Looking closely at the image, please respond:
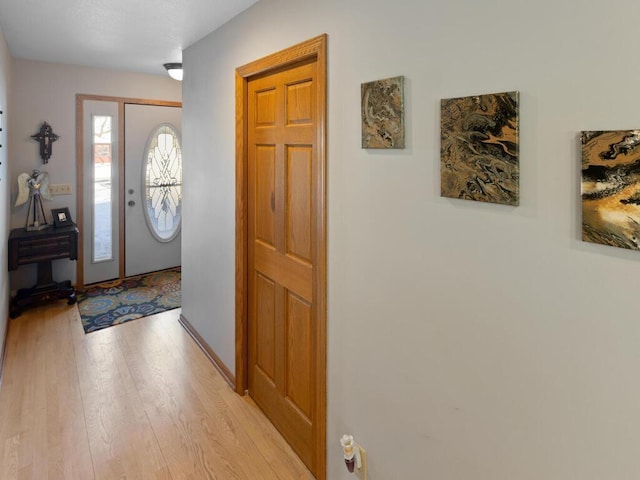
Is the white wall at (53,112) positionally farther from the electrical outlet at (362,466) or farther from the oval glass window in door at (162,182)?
the electrical outlet at (362,466)

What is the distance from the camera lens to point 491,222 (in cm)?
110

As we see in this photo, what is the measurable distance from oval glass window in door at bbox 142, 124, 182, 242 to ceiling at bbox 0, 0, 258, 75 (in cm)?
113

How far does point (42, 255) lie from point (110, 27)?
227 cm

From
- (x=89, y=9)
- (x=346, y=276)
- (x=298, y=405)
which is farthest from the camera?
(x=89, y=9)

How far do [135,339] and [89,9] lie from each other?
7.81ft

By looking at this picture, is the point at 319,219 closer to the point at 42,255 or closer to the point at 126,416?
the point at 126,416

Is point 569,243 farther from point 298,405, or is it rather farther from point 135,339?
point 135,339

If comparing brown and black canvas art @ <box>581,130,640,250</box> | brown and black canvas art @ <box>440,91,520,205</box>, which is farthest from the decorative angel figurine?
brown and black canvas art @ <box>581,130,640,250</box>

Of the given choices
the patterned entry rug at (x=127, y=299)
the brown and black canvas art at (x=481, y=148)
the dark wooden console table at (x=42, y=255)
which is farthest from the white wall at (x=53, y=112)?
the brown and black canvas art at (x=481, y=148)

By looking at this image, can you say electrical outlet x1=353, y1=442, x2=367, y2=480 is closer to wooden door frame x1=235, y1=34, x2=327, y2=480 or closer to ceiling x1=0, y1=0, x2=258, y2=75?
wooden door frame x1=235, y1=34, x2=327, y2=480

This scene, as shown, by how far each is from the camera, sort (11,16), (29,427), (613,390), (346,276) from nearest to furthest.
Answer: (613,390), (346,276), (29,427), (11,16)

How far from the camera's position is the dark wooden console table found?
376 centimetres

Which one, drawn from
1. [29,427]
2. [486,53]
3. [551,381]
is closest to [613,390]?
[551,381]

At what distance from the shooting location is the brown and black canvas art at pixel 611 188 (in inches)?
32.0
